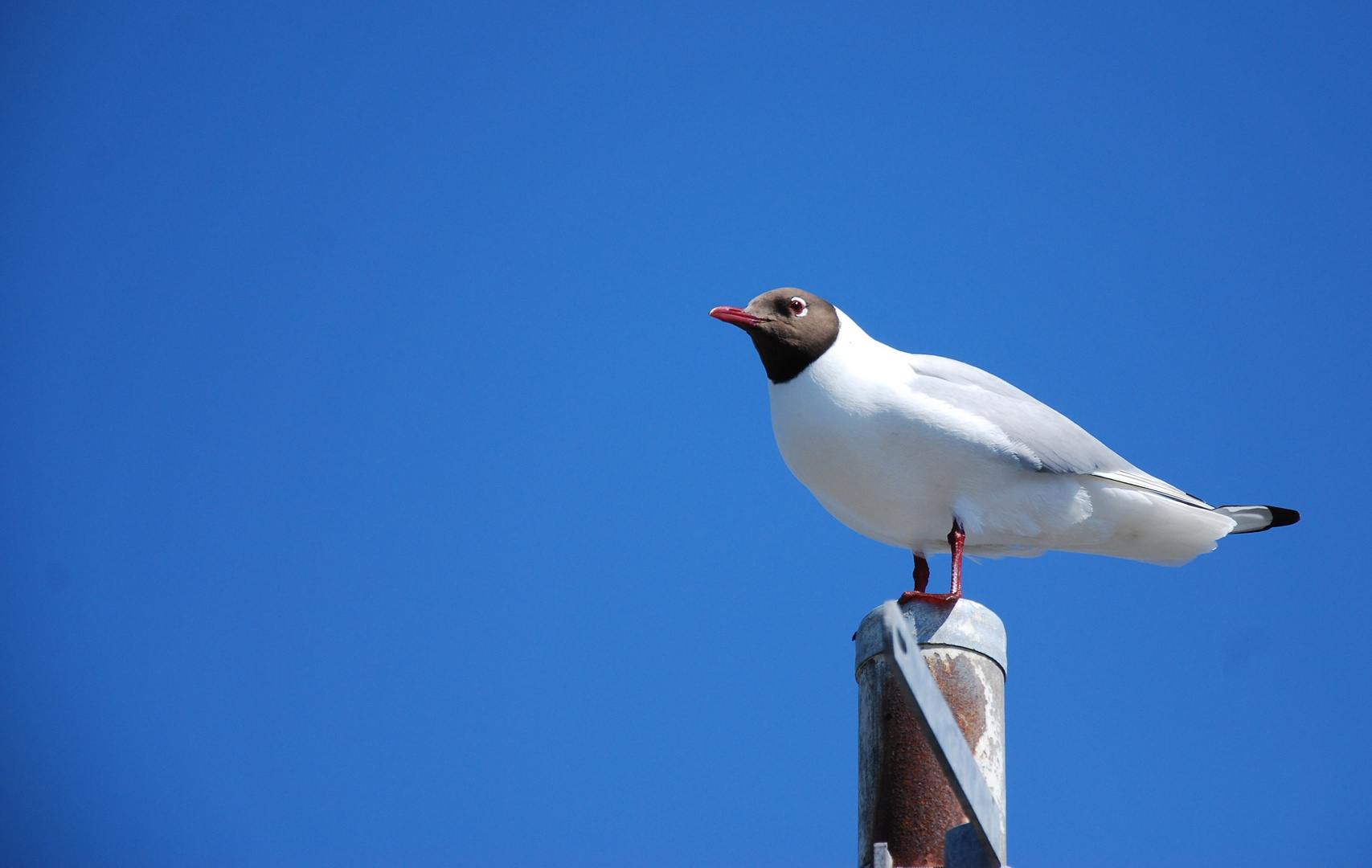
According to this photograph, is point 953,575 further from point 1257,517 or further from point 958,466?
point 1257,517

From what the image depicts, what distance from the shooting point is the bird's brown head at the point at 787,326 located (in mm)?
6664

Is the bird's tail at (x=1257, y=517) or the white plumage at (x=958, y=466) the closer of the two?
the white plumage at (x=958, y=466)

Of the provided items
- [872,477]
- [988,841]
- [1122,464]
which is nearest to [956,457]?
[872,477]

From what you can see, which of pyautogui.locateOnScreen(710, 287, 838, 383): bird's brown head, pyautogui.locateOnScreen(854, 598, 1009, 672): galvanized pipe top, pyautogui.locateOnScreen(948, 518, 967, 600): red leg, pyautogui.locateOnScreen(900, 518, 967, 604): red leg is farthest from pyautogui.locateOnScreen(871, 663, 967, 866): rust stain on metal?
pyautogui.locateOnScreen(710, 287, 838, 383): bird's brown head

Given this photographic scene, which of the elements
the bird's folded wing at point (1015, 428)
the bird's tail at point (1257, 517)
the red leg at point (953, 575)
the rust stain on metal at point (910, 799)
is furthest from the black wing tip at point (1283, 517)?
the rust stain on metal at point (910, 799)

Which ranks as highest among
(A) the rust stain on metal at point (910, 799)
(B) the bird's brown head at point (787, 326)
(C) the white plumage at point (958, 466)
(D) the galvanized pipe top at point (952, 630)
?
(B) the bird's brown head at point (787, 326)

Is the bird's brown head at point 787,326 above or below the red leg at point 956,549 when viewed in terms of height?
above

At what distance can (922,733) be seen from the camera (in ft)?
15.1

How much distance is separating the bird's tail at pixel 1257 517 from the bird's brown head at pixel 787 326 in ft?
7.80

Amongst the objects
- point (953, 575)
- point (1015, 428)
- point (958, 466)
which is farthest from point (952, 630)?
point (1015, 428)

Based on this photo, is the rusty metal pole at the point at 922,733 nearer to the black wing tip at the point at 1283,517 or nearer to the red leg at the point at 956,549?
the red leg at the point at 956,549

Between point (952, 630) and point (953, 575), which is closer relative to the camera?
point (952, 630)

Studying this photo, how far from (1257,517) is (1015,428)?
66.2 inches

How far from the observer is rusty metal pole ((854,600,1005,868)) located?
459 centimetres
